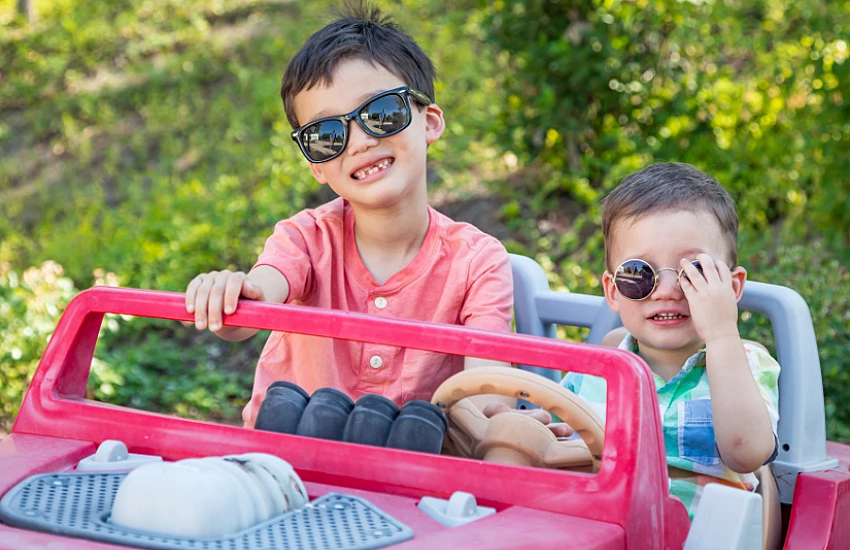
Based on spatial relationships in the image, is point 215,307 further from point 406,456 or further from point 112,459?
point 406,456

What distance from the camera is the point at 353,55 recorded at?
2.48 meters

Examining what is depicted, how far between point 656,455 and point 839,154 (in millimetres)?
3556

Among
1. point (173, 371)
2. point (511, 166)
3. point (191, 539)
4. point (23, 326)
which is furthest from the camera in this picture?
point (511, 166)

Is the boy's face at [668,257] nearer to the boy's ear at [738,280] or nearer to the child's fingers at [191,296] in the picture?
the boy's ear at [738,280]

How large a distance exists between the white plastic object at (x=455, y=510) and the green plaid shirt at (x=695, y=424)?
0.69 metres

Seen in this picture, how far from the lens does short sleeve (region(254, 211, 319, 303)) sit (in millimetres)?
2473

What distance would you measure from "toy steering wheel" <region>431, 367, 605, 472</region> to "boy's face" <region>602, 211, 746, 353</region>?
1.38 ft

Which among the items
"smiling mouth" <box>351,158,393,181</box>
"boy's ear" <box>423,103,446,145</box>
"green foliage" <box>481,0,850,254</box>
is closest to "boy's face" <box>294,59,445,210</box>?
"smiling mouth" <box>351,158,393,181</box>

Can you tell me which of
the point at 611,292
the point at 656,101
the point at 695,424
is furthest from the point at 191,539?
the point at 656,101

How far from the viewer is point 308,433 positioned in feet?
5.88

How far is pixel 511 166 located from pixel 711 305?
461 centimetres

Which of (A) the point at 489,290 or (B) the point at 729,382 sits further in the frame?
(A) the point at 489,290

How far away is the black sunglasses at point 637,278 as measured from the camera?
2.04 metres

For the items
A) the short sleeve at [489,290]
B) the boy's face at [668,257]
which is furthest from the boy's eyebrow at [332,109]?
the boy's face at [668,257]
